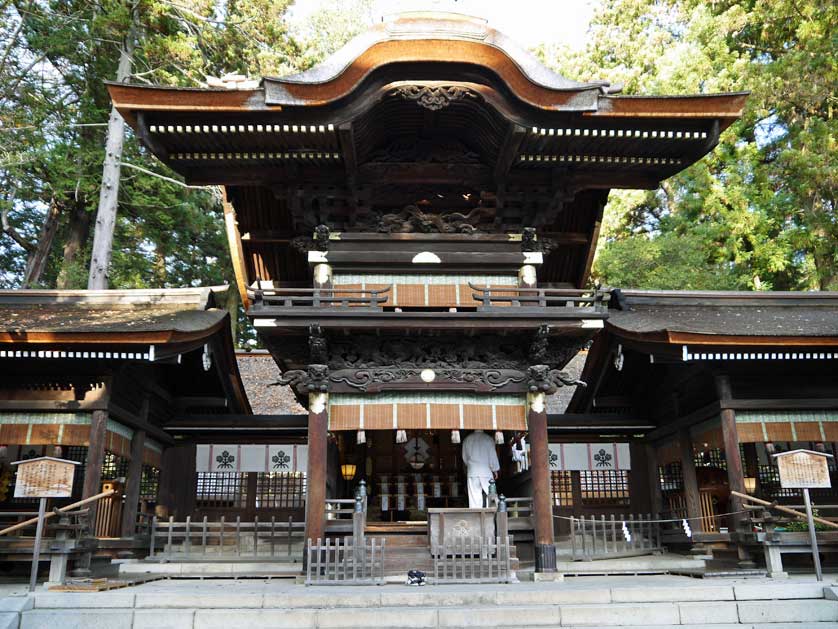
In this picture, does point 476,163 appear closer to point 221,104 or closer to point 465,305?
point 465,305

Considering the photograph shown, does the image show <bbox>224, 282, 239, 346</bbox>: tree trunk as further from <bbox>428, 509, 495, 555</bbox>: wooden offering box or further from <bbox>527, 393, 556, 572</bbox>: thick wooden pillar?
<bbox>428, 509, 495, 555</bbox>: wooden offering box

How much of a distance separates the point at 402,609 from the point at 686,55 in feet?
69.8

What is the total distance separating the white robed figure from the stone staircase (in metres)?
3.10

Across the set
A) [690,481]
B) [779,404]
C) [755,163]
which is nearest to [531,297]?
[779,404]

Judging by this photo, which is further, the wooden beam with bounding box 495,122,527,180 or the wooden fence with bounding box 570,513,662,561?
the wooden fence with bounding box 570,513,662,561

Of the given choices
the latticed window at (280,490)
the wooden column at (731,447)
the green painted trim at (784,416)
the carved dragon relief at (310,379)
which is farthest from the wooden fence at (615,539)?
the latticed window at (280,490)

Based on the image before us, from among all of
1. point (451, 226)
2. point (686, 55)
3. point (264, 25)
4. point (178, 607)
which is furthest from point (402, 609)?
point (686, 55)

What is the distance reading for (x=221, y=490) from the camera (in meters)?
13.3

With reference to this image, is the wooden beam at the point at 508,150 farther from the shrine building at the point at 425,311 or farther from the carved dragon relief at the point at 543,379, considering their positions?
the carved dragon relief at the point at 543,379

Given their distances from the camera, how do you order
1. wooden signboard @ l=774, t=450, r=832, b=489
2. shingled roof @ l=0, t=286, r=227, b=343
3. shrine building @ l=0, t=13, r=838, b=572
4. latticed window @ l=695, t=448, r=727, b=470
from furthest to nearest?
latticed window @ l=695, t=448, r=727, b=470, shrine building @ l=0, t=13, r=838, b=572, shingled roof @ l=0, t=286, r=227, b=343, wooden signboard @ l=774, t=450, r=832, b=489

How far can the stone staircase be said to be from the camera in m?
6.64

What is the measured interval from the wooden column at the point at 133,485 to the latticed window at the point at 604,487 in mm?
8296

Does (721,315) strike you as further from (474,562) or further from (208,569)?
(208,569)

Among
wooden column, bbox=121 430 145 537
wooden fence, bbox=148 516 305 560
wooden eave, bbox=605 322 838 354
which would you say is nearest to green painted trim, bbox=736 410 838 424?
wooden eave, bbox=605 322 838 354
